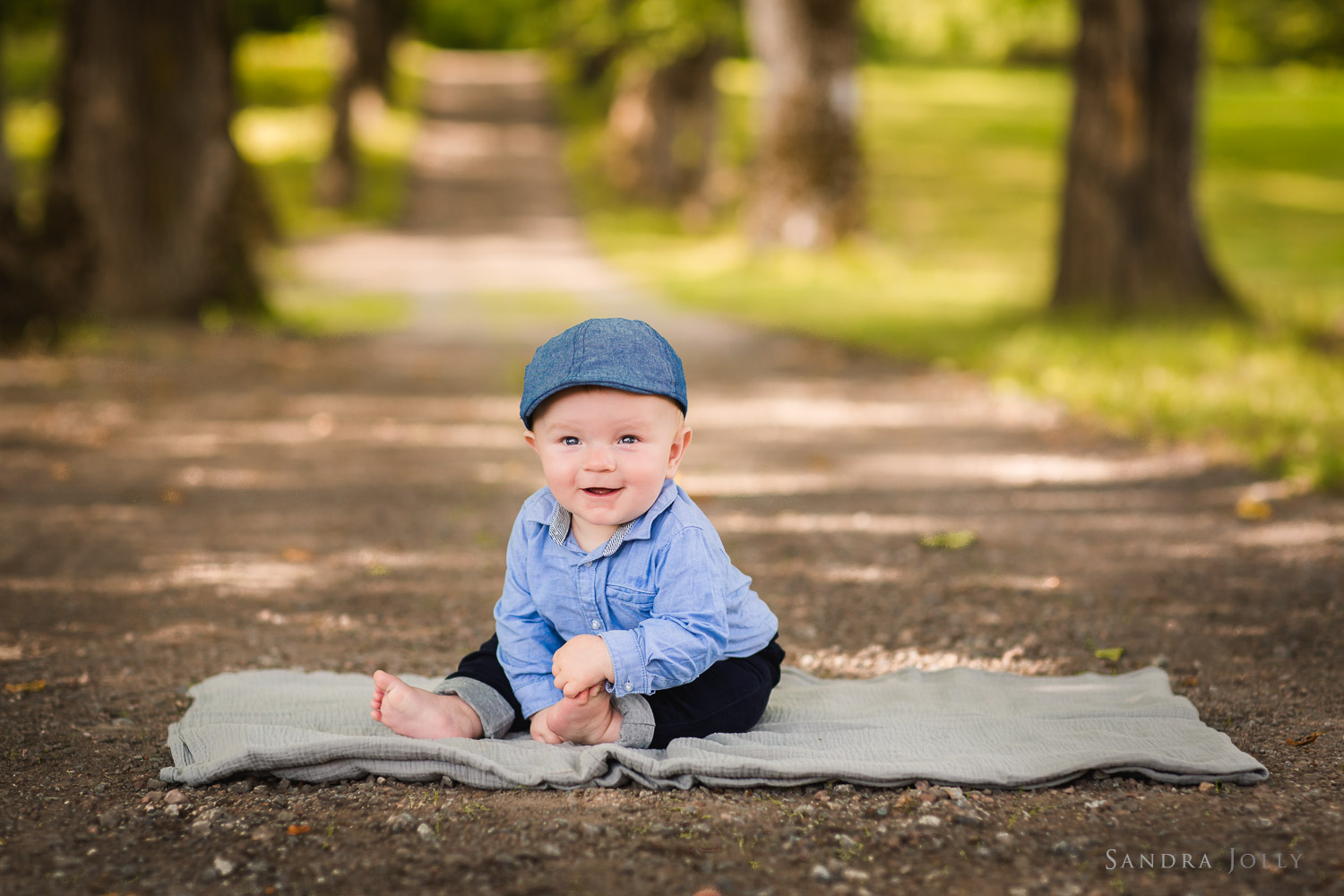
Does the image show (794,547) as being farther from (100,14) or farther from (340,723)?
(100,14)

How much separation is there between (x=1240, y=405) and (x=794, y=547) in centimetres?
369

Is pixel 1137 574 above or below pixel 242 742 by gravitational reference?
below

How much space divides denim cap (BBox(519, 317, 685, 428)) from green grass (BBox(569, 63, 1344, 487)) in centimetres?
433

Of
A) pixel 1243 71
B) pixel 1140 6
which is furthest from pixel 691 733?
pixel 1243 71

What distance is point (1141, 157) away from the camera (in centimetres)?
1061

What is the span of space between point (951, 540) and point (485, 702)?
2697 mm

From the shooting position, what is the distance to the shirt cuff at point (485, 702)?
10.6ft

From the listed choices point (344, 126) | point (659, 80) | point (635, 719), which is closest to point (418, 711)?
Result: point (635, 719)

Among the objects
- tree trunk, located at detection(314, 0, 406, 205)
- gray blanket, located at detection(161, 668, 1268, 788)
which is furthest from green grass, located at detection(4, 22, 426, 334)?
gray blanket, located at detection(161, 668, 1268, 788)

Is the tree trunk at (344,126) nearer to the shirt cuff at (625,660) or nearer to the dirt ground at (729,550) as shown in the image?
the dirt ground at (729,550)

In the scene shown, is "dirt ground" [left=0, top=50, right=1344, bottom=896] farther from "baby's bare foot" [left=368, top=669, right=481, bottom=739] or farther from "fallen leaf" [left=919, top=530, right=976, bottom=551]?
"baby's bare foot" [left=368, top=669, right=481, bottom=739]

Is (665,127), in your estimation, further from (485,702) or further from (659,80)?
(485,702)

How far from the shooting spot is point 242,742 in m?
3.07

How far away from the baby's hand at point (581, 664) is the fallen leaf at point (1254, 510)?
3.87 m
